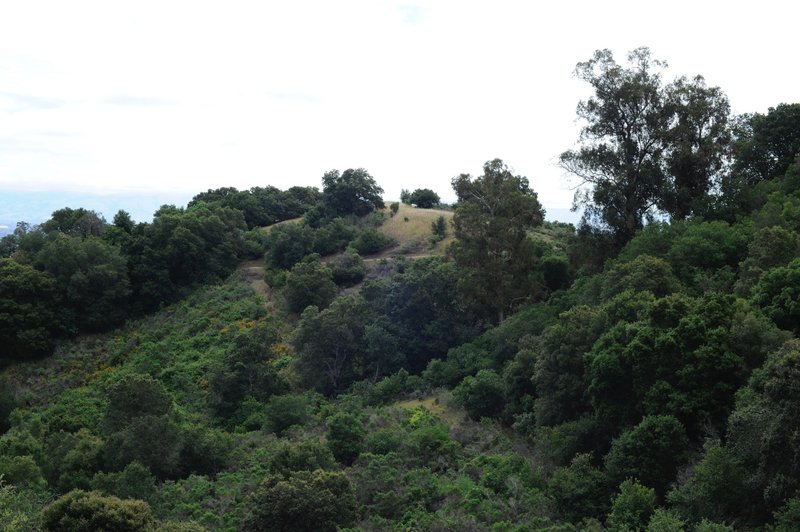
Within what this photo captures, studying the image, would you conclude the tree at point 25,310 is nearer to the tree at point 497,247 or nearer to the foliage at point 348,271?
the foliage at point 348,271

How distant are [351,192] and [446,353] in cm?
1989

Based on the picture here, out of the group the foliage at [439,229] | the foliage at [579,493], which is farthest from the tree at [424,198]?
the foliage at [579,493]

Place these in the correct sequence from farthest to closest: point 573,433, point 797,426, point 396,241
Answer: point 396,241, point 573,433, point 797,426

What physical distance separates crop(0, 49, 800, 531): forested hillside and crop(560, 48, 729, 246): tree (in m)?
0.09

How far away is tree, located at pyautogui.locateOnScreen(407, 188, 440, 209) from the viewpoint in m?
52.7

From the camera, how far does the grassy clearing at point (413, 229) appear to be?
1651 inches

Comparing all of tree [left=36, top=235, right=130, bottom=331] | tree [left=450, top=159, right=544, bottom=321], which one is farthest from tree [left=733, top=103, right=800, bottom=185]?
tree [left=36, top=235, right=130, bottom=331]

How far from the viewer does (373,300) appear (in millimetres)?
31172

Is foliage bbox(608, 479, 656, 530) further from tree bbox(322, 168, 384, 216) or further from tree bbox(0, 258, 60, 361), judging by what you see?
tree bbox(322, 168, 384, 216)

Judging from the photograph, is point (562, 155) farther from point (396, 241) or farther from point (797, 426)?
point (797, 426)

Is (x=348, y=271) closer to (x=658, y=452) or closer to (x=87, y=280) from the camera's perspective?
(x=87, y=280)

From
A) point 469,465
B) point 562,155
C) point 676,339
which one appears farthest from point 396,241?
point 676,339

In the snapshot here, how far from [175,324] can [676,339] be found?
2879cm

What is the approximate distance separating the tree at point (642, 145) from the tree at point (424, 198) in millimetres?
23753
